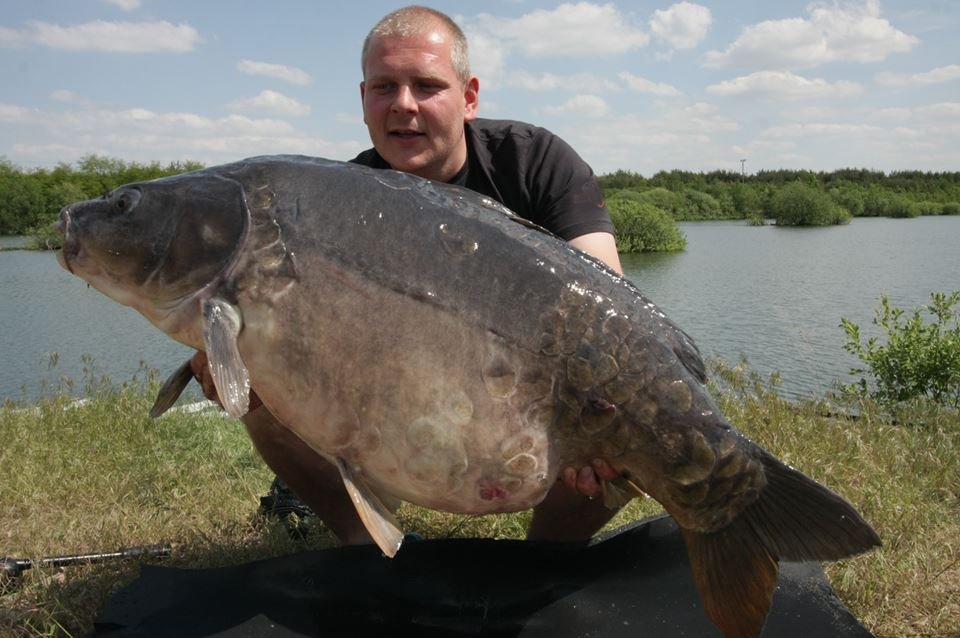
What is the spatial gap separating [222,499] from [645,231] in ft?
117

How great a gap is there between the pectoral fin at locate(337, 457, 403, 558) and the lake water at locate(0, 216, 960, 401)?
547cm

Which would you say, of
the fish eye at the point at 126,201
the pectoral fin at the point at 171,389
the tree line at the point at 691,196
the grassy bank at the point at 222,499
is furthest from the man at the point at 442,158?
the tree line at the point at 691,196

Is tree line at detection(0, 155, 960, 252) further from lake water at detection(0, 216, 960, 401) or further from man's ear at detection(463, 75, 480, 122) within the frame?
man's ear at detection(463, 75, 480, 122)

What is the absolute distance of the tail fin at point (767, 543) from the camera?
1.88m

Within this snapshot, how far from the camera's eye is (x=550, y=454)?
6.69ft

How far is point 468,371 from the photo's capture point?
6.40ft

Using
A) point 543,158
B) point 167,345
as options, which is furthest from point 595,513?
point 167,345

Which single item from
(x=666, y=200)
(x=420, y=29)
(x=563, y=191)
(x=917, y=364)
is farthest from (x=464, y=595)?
(x=666, y=200)

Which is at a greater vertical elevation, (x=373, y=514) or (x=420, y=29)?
(x=420, y=29)

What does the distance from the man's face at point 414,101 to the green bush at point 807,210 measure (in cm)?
5903

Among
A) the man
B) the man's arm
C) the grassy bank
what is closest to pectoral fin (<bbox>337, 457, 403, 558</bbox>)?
the man

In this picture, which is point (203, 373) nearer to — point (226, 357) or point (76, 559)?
point (226, 357)

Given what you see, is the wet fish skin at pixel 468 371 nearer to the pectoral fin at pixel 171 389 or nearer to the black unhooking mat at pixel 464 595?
the pectoral fin at pixel 171 389

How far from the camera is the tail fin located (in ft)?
6.17
